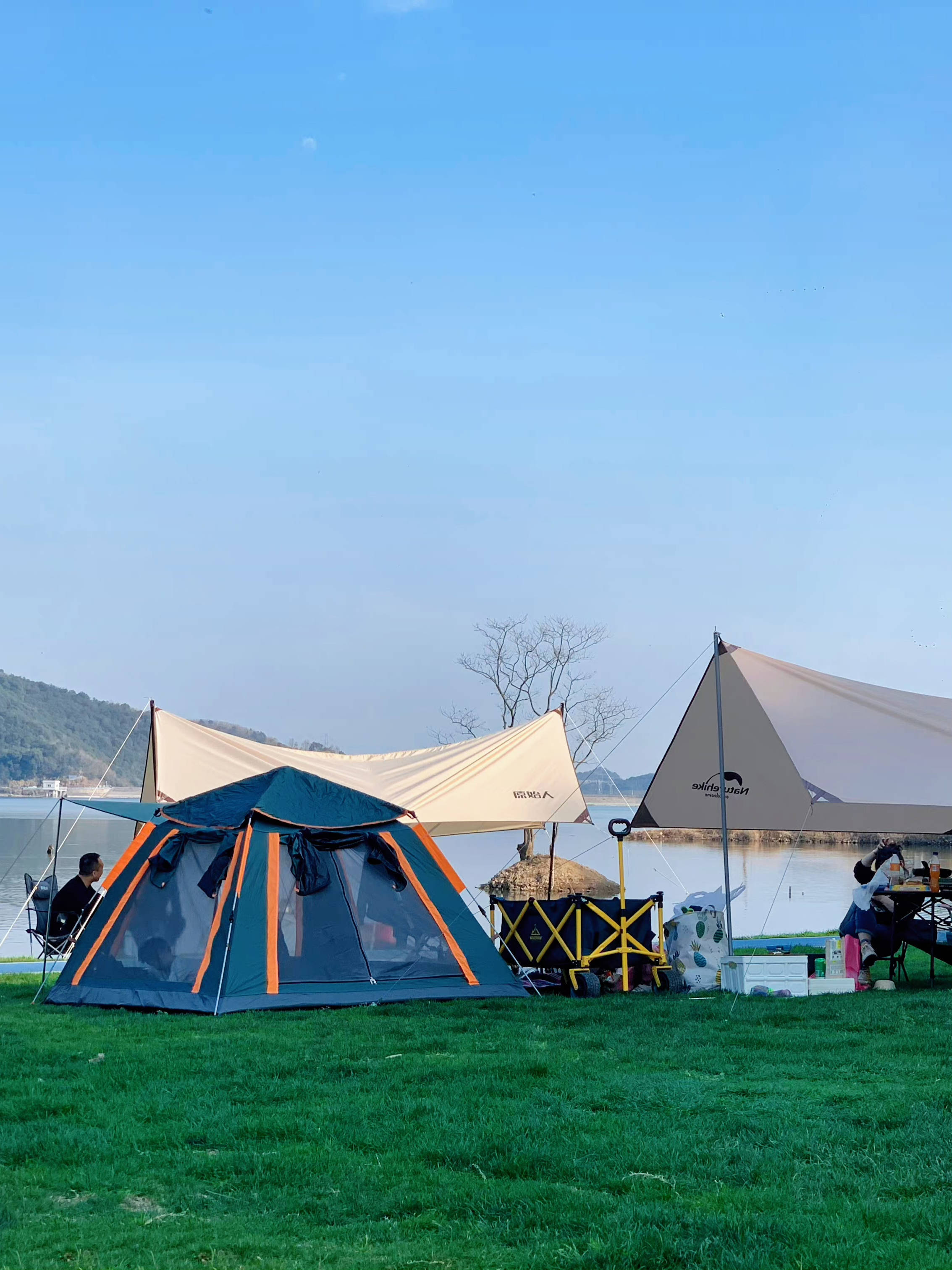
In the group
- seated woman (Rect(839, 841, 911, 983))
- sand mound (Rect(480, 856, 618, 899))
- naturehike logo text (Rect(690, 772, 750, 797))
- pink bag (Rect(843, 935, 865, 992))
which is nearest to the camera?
pink bag (Rect(843, 935, 865, 992))

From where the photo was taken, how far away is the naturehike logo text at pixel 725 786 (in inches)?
Result: 394

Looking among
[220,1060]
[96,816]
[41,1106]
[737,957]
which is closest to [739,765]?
[737,957]

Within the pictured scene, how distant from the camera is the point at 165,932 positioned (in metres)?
8.12

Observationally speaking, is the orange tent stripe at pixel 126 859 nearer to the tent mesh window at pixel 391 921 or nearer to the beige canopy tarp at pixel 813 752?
the tent mesh window at pixel 391 921

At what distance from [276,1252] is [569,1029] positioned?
3.78 metres

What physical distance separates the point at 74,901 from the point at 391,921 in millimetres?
3157

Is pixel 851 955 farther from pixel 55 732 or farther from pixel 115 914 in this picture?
pixel 55 732

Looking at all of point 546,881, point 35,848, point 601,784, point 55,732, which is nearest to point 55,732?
point 55,732

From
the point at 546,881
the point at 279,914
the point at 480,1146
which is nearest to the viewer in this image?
the point at 480,1146

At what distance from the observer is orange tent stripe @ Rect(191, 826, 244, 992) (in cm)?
771

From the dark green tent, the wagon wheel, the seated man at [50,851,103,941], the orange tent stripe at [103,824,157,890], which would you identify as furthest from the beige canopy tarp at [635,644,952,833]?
the seated man at [50,851,103,941]

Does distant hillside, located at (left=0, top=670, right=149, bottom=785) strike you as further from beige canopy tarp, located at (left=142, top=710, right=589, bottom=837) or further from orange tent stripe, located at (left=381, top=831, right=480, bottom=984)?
orange tent stripe, located at (left=381, top=831, right=480, bottom=984)

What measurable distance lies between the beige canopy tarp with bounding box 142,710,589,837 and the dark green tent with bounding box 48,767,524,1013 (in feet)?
9.49

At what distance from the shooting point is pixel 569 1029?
267 inches
